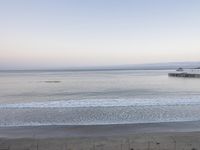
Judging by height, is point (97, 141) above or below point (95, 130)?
above

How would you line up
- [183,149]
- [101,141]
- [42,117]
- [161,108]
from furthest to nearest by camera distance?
[161,108], [42,117], [101,141], [183,149]

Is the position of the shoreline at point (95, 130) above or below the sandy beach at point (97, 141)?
below

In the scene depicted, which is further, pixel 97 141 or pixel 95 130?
pixel 95 130

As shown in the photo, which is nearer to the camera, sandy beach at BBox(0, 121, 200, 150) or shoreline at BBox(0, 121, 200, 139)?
sandy beach at BBox(0, 121, 200, 150)

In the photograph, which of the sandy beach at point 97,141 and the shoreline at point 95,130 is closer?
the sandy beach at point 97,141

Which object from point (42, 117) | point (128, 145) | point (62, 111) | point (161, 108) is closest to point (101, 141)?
point (128, 145)

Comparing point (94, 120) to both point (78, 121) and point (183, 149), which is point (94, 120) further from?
point (183, 149)

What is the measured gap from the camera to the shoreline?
1386cm

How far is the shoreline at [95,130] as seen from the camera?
1386 cm

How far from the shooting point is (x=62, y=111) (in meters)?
20.9

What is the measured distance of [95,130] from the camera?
583 inches

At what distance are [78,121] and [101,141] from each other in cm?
628

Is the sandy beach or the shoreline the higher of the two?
the sandy beach

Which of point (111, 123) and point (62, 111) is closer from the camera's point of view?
point (111, 123)
